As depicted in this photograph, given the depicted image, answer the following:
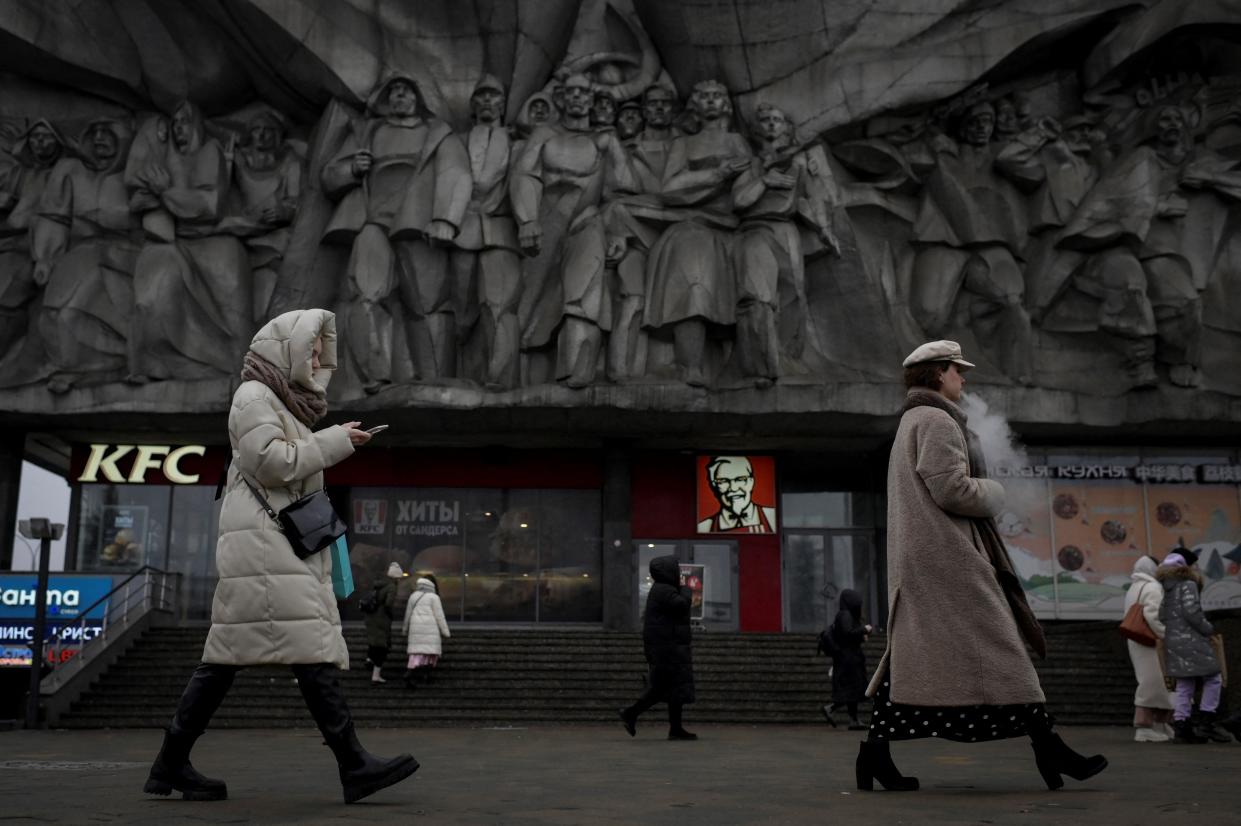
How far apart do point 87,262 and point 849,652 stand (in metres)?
17.4

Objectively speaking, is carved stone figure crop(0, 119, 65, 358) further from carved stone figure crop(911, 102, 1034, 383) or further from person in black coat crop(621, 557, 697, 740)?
person in black coat crop(621, 557, 697, 740)

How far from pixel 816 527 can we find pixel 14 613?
15954 mm

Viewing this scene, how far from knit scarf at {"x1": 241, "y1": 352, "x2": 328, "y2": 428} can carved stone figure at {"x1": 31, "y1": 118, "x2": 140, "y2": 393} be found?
1961cm

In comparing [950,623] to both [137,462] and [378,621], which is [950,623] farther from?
[137,462]

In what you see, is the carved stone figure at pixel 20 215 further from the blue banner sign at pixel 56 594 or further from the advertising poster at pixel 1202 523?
the advertising poster at pixel 1202 523

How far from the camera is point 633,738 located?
10.6m

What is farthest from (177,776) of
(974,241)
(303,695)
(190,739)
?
(974,241)

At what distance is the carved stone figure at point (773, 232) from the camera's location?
71.5 feet

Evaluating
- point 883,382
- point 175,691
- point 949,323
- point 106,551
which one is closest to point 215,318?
point 106,551

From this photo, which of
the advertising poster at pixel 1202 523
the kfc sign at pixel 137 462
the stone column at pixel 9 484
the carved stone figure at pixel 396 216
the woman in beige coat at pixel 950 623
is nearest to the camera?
the woman in beige coat at pixel 950 623

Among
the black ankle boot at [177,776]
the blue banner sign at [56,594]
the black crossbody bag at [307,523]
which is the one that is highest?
the black crossbody bag at [307,523]

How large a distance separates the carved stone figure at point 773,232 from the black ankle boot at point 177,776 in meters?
17.9

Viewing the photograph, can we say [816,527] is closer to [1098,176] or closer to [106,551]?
[1098,176]

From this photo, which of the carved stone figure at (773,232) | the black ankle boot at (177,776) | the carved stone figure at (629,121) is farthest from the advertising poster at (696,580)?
the black ankle boot at (177,776)
